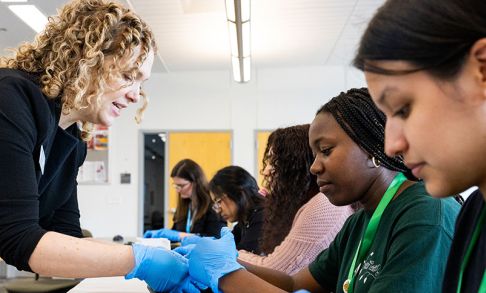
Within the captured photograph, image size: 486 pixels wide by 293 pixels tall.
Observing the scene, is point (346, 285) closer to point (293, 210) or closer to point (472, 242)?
point (472, 242)

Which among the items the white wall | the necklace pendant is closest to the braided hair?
the necklace pendant

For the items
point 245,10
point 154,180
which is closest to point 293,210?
point 245,10

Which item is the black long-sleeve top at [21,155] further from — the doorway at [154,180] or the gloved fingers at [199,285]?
the doorway at [154,180]

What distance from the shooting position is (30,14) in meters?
3.55

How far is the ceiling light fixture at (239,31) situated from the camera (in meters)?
2.80

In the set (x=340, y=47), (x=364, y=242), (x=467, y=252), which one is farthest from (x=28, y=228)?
(x=340, y=47)

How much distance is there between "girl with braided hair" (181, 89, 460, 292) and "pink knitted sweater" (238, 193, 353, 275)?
10.3 inches

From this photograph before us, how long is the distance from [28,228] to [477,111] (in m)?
0.86

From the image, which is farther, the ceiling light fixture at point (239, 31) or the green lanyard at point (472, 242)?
the ceiling light fixture at point (239, 31)

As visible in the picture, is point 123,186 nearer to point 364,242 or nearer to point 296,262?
point 296,262

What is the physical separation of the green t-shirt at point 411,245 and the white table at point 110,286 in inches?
30.3

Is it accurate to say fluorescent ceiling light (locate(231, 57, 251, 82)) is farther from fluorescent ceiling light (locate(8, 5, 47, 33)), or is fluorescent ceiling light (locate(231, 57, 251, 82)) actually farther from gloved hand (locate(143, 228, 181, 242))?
gloved hand (locate(143, 228, 181, 242))

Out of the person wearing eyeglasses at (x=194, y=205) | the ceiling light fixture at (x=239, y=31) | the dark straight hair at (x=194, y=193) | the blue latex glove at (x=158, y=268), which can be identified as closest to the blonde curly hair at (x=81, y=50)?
the blue latex glove at (x=158, y=268)

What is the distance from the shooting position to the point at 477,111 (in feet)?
1.56
